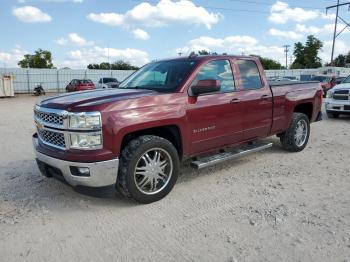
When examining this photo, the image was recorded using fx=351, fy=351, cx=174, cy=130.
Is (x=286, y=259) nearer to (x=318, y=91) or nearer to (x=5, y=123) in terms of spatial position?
(x=318, y=91)

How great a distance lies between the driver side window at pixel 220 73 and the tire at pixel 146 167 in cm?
118

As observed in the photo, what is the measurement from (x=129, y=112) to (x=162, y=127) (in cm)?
65

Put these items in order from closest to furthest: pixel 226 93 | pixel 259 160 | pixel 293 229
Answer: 1. pixel 293 229
2. pixel 226 93
3. pixel 259 160

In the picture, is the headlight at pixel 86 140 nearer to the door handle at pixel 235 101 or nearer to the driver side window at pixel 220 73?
the driver side window at pixel 220 73

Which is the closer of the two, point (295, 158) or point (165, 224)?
point (165, 224)

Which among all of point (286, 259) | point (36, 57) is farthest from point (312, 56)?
point (286, 259)

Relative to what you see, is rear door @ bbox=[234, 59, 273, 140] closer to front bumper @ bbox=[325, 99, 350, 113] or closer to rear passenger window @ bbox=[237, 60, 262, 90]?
rear passenger window @ bbox=[237, 60, 262, 90]

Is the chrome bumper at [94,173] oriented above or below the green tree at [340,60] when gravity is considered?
below

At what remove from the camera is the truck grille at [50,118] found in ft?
13.4

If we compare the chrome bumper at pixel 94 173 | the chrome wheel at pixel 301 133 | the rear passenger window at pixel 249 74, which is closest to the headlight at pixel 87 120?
the chrome bumper at pixel 94 173

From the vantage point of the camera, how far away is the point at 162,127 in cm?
462

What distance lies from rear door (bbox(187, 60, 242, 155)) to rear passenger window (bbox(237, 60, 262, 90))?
0.95ft

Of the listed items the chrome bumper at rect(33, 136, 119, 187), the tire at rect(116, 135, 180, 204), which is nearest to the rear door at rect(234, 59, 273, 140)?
the tire at rect(116, 135, 180, 204)

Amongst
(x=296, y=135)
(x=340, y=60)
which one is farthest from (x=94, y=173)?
(x=340, y=60)
